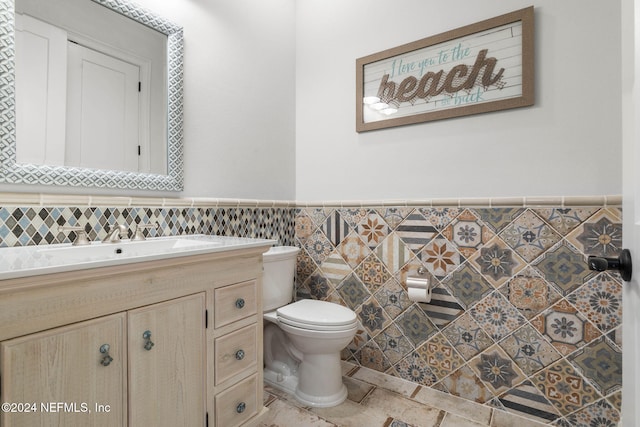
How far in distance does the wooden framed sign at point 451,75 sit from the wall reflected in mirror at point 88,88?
1.26m

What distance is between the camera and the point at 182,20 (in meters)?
1.76

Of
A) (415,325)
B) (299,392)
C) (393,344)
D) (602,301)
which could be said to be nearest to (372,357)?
(393,344)

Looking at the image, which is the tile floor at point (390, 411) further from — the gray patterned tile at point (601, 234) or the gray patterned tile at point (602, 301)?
the gray patterned tile at point (601, 234)

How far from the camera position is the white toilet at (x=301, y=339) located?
5.69 feet

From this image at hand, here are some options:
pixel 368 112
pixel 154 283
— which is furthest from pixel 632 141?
pixel 368 112

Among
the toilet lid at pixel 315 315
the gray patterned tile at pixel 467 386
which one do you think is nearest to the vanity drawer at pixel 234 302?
the toilet lid at pixel 315 315

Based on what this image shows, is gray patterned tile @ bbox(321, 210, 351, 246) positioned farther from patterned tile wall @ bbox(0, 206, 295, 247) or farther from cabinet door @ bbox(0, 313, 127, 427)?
cabinet door @ bbox(0, 313, 127, 427)

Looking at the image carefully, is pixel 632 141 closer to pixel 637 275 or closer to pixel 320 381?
pixel 637 275

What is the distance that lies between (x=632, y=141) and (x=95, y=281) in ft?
4.48

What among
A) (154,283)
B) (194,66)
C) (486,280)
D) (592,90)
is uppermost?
(194,66)

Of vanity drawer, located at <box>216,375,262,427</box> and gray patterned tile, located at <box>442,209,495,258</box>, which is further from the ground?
gray patterned tile, located at <box>442,209,495,258</box>

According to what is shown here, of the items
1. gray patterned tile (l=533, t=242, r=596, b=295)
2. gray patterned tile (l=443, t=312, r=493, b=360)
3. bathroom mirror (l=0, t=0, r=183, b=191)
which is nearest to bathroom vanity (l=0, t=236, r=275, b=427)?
bathroom mirror (l=0, t=0, r=183, b=191)

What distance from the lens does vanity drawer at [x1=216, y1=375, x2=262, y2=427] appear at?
1.28 metres

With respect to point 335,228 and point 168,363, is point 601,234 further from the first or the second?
point 168,363
